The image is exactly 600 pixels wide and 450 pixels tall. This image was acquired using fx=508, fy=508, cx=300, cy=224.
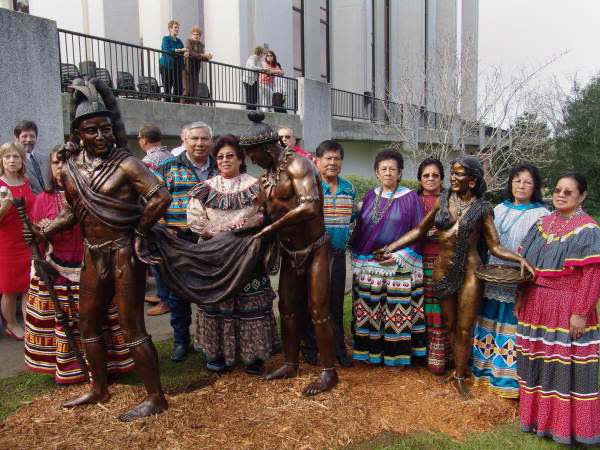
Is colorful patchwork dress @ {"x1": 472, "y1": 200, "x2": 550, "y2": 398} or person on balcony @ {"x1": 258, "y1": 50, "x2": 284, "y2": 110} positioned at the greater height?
person on balcony @ {"x1": 258, "y1": 50, "x2": 284, "y2": 110}

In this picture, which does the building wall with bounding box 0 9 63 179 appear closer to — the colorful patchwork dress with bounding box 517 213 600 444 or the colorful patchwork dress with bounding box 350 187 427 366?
the colorful patchwork dress with bounding box 350 187 427 366

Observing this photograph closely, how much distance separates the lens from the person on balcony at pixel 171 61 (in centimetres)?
1034

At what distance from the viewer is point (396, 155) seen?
→ 4.48 m

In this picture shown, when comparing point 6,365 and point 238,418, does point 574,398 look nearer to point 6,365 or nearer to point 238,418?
point 238,418

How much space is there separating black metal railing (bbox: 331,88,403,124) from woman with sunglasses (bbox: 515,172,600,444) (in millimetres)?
12166

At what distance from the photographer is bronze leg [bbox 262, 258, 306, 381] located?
4211 millimetres

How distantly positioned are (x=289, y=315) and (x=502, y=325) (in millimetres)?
1741

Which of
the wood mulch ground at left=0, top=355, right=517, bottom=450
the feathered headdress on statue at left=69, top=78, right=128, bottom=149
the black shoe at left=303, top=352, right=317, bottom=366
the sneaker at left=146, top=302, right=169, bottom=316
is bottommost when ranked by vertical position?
the wood mulch ground at left=0, top=355, right=517, bottom=450

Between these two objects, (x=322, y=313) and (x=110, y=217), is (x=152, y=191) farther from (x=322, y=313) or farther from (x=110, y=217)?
(x=322, y=313)

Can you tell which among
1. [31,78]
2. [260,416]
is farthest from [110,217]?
[31,78]

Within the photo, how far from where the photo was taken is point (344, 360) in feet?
15.6

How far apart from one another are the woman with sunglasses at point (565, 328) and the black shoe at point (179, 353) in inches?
117

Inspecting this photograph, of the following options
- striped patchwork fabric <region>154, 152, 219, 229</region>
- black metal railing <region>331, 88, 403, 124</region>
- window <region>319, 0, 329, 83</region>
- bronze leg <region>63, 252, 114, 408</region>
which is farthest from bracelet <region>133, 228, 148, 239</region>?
window <region>319, 0, 329, 83</region>

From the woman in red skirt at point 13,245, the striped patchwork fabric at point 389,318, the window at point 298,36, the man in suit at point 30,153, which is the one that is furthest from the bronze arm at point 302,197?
the window at point 298,36
